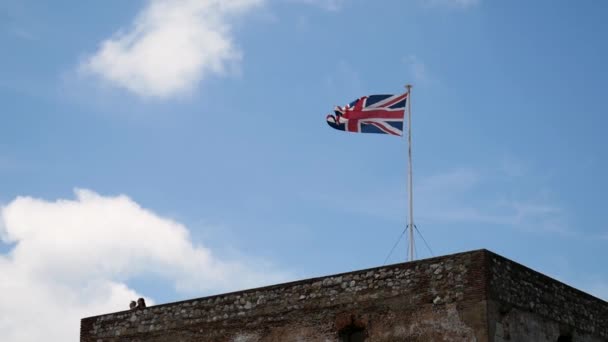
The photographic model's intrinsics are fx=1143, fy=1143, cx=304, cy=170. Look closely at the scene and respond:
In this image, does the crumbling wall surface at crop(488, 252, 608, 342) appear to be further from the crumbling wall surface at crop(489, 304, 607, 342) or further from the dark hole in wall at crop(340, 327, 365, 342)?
the dark hole in wall at crop(340, 327, 365, 342)

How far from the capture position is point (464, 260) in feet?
90.6

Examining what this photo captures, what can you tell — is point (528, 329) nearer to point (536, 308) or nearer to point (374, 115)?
point (536, 308)

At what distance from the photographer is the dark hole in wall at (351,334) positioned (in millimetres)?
28984

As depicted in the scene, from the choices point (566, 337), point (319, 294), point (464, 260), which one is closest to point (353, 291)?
point (319, 294)

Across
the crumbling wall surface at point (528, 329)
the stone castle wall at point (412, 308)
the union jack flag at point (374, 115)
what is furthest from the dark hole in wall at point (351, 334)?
the union jack flag at point (374, 115)

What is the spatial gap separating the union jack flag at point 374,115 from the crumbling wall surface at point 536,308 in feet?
21.6

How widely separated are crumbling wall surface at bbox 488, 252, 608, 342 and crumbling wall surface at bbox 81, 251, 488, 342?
57cm

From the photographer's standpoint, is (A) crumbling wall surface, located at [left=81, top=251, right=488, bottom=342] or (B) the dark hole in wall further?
(B) the dark hole in wall

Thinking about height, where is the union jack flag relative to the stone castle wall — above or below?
above

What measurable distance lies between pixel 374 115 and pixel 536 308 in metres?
8.00

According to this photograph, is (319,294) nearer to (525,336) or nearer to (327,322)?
(327,322)

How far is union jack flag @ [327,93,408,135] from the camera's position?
33.4 m

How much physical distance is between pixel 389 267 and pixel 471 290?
7.88 ft

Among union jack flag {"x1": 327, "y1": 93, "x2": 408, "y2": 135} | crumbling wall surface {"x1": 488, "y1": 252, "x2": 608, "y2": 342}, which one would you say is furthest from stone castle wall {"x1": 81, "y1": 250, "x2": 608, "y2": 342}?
union jack flag {"x1": 327, "y1": 93, "x2": 408, "y2": 135}
